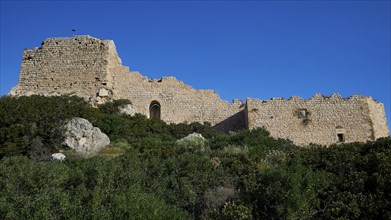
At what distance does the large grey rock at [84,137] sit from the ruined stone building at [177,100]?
5979 millimetres

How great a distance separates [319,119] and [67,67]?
1596 centimetres

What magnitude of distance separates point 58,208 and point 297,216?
210 inches


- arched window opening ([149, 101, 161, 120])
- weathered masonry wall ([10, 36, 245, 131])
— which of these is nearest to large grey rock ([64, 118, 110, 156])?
weathered masonry wall ([10, 36, 245, 131])

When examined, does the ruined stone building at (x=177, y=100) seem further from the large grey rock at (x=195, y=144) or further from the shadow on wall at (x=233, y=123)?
the large grey rock at (x=195, y=144)

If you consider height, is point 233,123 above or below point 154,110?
below

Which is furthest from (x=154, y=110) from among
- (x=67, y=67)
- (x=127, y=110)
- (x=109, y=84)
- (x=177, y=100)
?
(x=67, y=67)

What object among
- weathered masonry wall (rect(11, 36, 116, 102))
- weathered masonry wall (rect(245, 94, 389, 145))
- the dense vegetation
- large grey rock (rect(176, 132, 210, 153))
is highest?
weathered masonry wall (rect(11, 36, 116, 102))

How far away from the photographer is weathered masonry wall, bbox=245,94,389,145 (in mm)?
23875

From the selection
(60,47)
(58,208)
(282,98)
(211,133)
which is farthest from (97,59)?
(58,208)

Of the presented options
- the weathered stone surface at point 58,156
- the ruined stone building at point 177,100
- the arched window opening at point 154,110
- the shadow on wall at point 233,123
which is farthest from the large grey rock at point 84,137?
the shadow on wall at point 233,123

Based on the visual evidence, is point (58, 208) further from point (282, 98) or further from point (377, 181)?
point (282, 98)

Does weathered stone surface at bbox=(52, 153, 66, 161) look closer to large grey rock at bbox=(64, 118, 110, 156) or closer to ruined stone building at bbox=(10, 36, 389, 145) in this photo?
large grey rock at bbox=(64, 118, 110, 156)

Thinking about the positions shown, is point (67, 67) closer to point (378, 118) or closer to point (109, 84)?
point (109, 84)

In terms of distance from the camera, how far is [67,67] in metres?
25.6
